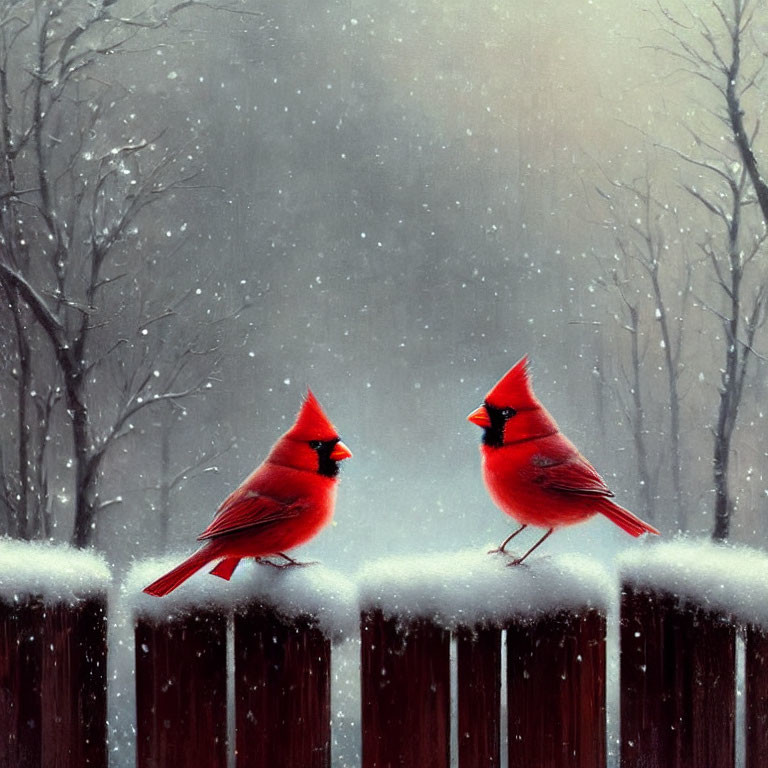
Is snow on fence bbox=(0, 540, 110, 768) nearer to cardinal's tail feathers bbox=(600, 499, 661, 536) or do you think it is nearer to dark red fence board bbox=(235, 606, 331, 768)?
dark red fence board bbox=(235, 606, 331, 768)

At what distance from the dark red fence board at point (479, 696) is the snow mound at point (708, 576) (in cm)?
17

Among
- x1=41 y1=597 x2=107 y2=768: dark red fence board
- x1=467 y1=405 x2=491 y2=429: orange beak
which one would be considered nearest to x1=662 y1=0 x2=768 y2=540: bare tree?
x1=467 y1=405 x2=491 y2=429: orange beak

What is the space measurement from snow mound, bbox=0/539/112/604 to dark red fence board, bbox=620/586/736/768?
0.59 meters

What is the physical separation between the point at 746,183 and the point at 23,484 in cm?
133

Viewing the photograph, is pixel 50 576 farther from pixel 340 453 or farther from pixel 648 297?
pixel 648 297

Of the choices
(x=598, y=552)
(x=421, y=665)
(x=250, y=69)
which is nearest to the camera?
(x=421, y=665)

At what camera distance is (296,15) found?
1.29 metres

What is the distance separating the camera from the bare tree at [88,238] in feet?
4.31

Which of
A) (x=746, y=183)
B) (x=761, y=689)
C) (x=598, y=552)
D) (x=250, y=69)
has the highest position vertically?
(x=250, y=69)

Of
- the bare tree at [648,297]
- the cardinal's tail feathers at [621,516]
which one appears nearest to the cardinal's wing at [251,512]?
the cardinal's tail feathers at [621,516]

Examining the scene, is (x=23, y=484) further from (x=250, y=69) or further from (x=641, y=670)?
(x=641, y=670)

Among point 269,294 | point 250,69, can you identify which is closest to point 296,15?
point 250,69

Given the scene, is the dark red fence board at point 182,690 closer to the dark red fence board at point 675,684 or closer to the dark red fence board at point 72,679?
the dark red fence board at point 72,679

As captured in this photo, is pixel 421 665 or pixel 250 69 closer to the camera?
pixel 421 665
